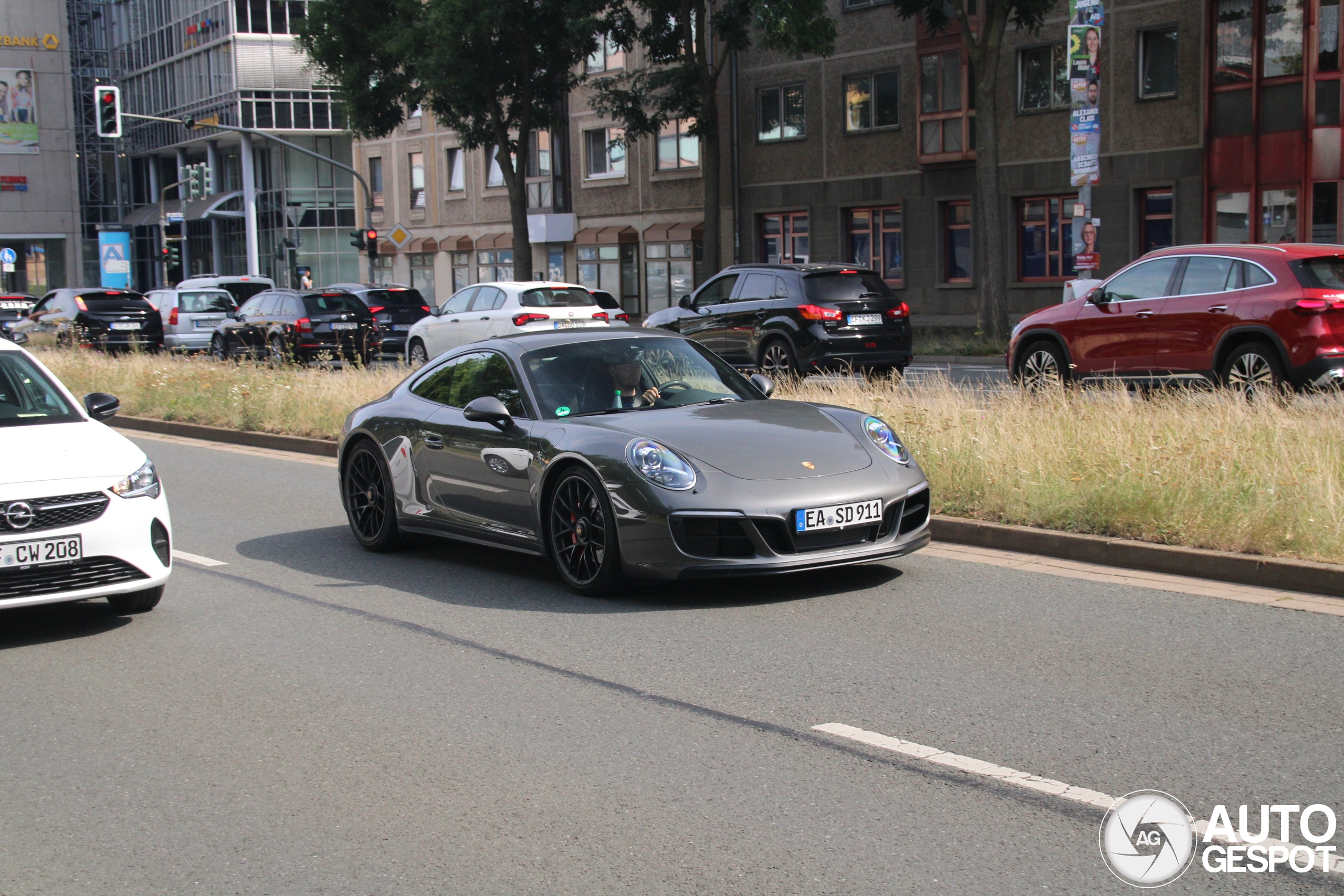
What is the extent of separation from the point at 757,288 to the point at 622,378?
11.9 m

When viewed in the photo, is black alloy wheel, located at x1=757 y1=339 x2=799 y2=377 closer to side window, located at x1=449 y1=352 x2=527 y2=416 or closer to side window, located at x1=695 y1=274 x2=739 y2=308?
side window, located at x1=695 y1=274 x2=739 y2=308

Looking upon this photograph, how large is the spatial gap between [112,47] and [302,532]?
91359 mm

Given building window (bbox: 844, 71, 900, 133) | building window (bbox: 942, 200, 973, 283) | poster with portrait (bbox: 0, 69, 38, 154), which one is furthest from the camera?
poster with portrait (bbox: 0, 69, 38, 154)

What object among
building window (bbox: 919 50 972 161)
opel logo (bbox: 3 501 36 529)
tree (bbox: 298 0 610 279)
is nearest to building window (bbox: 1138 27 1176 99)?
building window (bbox: 919 50 972 161)

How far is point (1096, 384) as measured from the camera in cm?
1473

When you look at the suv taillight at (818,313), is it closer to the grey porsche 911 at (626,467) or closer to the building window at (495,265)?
the grey porsche 911 at (626,467)

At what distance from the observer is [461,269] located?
58.7 m

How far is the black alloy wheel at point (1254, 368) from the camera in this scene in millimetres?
12945

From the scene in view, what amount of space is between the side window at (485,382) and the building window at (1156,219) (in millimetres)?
28048

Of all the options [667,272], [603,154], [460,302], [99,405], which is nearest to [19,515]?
[99,405]

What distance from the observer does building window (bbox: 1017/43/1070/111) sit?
35.4 m

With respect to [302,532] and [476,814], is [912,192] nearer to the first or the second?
[302,532]

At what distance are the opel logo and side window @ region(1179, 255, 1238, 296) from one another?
1099cm

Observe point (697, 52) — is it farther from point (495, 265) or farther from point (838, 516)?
point (838, 516)
